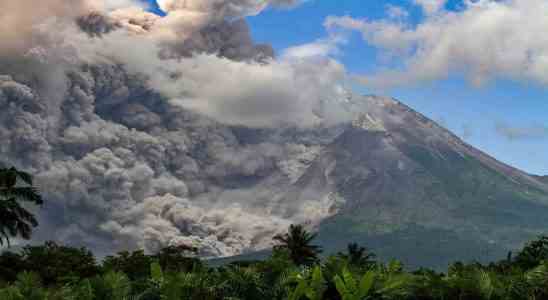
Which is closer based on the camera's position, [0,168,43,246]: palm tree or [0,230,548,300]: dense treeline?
[0,230,548,300]: dense treeline

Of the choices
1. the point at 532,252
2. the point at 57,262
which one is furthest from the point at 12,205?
the point at 532,252

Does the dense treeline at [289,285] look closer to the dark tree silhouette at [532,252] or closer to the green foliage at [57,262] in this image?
the green foliage at [57,262]

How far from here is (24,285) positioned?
22016mm

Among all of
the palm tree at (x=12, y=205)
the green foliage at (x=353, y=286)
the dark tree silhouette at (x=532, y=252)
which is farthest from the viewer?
the dark tree silhouette at (x=532, y=252)

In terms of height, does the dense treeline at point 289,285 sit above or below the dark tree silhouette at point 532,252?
below

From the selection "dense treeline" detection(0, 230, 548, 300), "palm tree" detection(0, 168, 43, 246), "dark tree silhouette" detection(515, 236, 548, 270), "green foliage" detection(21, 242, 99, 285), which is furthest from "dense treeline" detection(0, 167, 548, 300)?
"dark tree silhouette" detection(515, 236, 548, 270)

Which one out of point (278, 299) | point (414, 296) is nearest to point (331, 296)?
point (278, 299)

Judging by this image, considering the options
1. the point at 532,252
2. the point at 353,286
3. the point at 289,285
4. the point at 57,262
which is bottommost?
the point at 353,286

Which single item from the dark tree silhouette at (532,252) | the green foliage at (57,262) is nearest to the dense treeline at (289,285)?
the green foliage at (57,262)

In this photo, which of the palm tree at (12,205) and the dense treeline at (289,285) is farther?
the palm tree at (12,205)

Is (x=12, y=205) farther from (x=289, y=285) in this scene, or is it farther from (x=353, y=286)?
(x=353, y=286)

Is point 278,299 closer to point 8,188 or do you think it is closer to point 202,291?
point 202,291

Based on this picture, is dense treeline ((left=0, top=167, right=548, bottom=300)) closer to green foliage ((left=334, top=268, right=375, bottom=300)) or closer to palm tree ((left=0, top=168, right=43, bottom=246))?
green foliage ((left=334, top=268, right=375, bottom=300))

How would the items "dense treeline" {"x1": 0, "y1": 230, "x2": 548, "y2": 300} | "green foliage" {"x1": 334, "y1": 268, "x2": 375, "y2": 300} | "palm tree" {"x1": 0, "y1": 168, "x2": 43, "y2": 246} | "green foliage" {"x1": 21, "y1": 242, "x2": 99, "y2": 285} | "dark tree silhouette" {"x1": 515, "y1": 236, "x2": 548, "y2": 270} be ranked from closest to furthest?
"green foliage" {"x1": 334, "y1": 268, "x2": 375, "y2": 300}
"dense treeline" {"x1": 0, "y1": 230, "x2": 548, "y2": 300}
"palm tree" {"x1": 0, "y1": 168, "x2": 43, "y2": 246}
"green foliage" {"x1": 21, "y1": 242, "x2": 99, "y2": 285}
"dark tree silhouette" {"x1": 515, "y1": 236, "x2": 548, "y2": 270}
